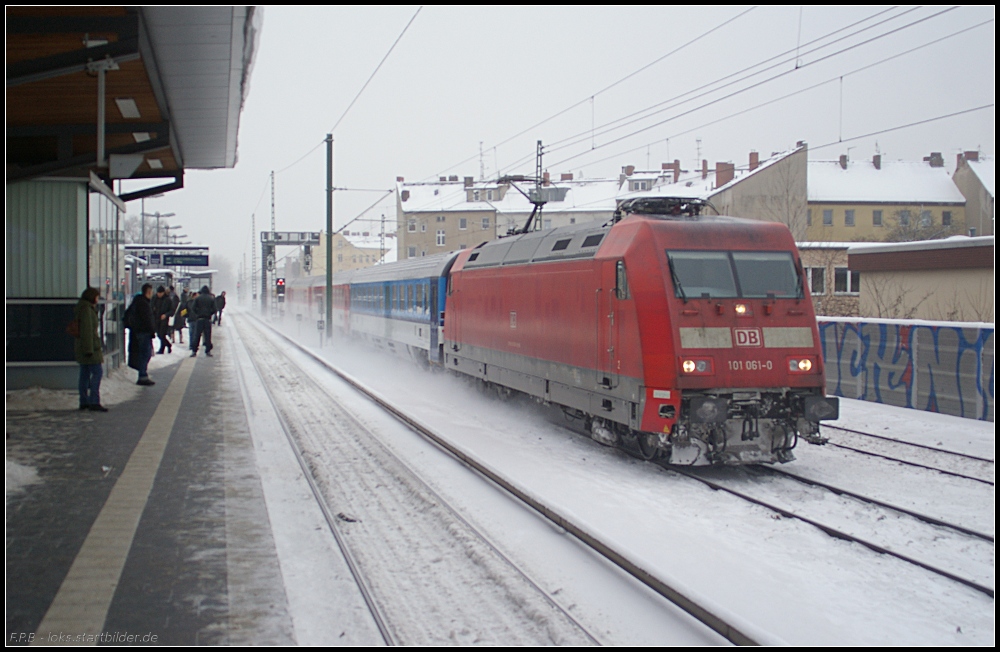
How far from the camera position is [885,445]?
10953 mm

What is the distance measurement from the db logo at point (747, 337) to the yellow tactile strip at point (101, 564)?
622cm

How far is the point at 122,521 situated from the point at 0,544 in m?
1.47

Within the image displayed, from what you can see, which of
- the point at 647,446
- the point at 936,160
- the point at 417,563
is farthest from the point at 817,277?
the point at 936,160

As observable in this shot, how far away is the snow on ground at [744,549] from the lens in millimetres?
5066

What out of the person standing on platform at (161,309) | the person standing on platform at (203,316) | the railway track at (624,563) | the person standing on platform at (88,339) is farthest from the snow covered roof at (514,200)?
the railway track at (624,563)

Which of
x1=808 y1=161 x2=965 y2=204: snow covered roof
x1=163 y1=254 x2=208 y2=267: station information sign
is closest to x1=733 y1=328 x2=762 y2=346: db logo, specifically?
x1=163 y1=254 x2=208 y2=267: station information sign

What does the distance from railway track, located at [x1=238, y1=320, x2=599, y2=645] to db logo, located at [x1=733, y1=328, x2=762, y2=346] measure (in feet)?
12.1

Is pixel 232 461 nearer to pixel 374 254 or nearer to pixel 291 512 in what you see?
pixel 291 512

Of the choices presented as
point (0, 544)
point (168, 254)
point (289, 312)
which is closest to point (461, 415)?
point (0, 544)

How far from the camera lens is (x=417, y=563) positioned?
605 cm

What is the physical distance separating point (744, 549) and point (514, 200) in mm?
65937

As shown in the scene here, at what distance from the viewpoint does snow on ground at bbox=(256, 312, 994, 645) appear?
5.07m

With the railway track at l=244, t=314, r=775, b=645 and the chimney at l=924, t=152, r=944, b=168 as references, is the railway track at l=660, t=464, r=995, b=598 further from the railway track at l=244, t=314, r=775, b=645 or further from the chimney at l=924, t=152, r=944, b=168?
the chimney at l=924, t=152, r=944, b=168

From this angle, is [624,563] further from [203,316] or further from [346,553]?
[203,316]
